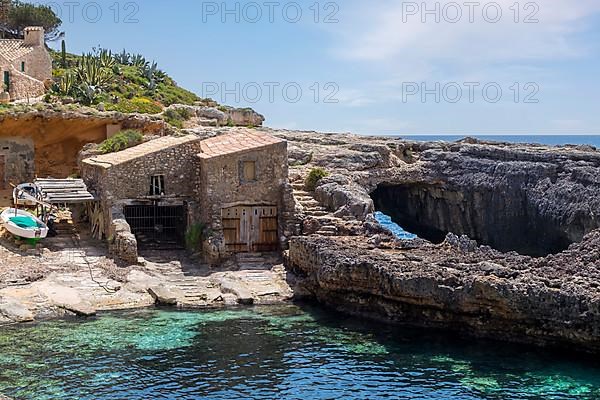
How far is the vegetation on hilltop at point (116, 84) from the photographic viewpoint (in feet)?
180

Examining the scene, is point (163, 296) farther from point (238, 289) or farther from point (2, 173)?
point (2, 173)

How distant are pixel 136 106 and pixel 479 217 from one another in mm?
25284

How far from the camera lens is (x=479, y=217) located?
1732 inches

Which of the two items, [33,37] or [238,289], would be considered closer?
[238,289]

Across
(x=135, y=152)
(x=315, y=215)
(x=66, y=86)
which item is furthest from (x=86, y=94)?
(x=315, y=215)

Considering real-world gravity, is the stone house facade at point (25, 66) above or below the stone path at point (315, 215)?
above

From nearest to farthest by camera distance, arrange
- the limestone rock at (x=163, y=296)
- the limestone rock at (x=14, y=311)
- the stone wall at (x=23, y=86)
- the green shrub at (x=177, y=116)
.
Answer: the limestone rock at (x=14, y=311)
the limestone rock at (x=163, y=296)
the green shrub at (x=177, y=116)
the stone wall at (x=23, y=86)

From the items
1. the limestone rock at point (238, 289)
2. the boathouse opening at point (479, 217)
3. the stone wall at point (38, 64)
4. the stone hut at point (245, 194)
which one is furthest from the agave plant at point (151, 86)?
the limestone rock at point (238, 289)

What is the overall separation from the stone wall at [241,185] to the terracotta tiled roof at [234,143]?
0.24 meters

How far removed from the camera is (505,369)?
23797 millimetres

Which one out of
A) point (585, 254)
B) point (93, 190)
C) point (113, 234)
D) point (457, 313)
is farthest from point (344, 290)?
point (93, 190)

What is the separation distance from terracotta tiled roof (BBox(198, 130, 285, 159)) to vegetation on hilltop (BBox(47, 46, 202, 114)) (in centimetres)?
1416

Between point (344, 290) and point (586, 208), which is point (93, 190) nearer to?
point (344, 290)

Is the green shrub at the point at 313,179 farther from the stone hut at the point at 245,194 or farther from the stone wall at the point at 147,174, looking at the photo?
the stone wall at the point at 147,174
